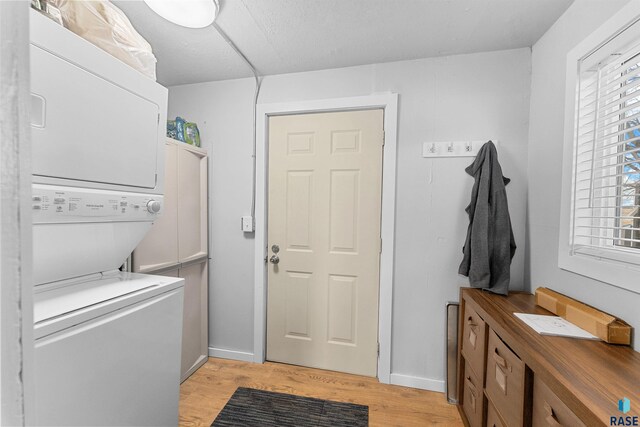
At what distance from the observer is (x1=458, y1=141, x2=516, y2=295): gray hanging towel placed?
1.62m

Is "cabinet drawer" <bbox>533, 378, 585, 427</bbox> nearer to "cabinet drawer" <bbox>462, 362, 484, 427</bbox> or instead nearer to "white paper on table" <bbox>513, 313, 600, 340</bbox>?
"white paper on table" <bbox>513, 313, 600, 340</bbox>

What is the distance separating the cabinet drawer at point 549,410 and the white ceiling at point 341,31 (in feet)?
5.63

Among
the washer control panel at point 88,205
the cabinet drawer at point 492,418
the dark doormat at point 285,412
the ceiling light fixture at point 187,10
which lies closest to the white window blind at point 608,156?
the cabinet drawer at point 492,418

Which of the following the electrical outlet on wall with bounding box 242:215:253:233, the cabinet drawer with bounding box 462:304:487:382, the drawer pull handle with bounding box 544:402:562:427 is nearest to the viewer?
the drawer pull handle with bounding box 544:402:562:427

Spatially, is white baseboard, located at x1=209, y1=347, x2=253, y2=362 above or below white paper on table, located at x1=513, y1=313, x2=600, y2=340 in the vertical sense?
below

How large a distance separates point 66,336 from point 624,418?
1495mm

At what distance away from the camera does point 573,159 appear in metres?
1.33

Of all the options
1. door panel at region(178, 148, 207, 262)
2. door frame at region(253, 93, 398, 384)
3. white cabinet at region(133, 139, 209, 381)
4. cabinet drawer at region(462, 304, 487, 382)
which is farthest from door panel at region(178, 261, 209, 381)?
cabinet drawer at region(462, 304, 487, 382)

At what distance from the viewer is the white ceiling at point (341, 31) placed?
142 cm

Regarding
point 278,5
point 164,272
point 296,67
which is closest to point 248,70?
point 296,67

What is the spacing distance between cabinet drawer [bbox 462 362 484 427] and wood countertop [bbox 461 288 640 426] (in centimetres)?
42

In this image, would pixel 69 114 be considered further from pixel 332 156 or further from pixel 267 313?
pixel 267 313

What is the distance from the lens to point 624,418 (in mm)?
644

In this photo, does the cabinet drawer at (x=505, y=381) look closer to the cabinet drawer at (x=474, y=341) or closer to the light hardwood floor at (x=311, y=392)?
the cabinet drawer at (x=474, y=341)
